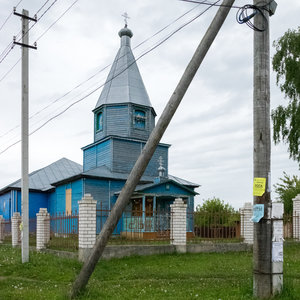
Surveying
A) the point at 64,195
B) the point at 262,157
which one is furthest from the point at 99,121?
the point at 262,157

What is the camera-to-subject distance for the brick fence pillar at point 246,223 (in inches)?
715

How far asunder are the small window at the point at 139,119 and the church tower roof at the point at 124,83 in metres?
0.57

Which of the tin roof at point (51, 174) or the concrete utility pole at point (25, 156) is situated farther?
the tin roof at point (51, 174)

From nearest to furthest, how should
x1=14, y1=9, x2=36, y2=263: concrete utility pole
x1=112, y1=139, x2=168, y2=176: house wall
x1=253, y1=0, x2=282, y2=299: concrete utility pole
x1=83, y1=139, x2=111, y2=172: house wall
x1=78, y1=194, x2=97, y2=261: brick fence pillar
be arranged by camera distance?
x1=253, y1=0, x2=282, y2=299: concrete utility pole < x1=78, y1=194, x2=97, y2=261: brick fence pillar < x1=14, y1=9, x2=36, y2=263: concrete utility pole < x1=112, y1=139, x2=168, y2=176: house wall < x1=83, y1=139, x2=111, y2=172: house wall

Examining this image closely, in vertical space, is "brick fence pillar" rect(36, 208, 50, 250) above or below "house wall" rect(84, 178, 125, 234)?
below

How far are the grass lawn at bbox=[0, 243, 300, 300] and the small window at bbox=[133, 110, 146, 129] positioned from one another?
11.5 metres

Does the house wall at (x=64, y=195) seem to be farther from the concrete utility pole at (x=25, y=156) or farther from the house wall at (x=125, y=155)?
the concrete utility pole at (x=25, y=156)

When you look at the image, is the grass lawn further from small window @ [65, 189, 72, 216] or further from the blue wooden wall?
small window @ [65, 189, 72, 216]

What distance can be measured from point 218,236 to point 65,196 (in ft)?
36.5

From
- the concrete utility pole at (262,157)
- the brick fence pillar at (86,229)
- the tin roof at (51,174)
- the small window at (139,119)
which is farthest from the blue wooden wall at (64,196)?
the concrete utility pole at (262,157)

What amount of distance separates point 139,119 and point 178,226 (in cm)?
1102

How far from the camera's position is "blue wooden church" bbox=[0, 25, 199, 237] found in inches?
927

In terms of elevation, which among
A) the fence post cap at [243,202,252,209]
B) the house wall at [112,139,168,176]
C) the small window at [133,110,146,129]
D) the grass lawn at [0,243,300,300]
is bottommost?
the grass lawn at [0,243,300,300]

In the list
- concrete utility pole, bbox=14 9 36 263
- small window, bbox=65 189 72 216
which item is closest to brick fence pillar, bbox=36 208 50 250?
concrete utility pole, bbox=14 9 36 263
